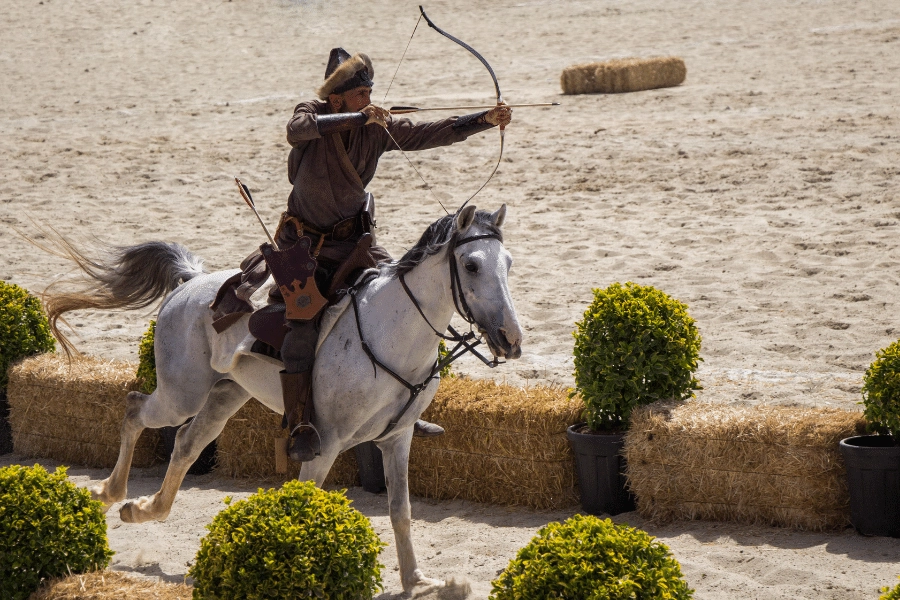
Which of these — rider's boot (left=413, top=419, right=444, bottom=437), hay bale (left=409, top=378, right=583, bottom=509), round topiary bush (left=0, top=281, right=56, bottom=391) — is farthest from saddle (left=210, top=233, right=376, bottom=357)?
round topiary bush (left=0, top=281, right=56, bottom=391)

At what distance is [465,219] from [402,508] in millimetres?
Answer: 1653

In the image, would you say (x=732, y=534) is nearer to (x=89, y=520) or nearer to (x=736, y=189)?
(x=89, y=520)

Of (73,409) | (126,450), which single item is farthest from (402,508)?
(73,409)

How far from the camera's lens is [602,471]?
6.34 meters

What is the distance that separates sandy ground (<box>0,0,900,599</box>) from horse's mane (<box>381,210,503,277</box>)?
72.4 inches

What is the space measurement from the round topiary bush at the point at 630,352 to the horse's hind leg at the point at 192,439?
212cm

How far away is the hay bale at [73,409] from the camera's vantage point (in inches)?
308

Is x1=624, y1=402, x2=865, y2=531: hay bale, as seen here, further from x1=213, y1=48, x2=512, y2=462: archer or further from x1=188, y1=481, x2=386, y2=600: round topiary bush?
x1=188, y1=481, x2=386, y2=600: round topiary bush

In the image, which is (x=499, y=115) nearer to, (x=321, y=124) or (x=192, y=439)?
(x=321, y=124)

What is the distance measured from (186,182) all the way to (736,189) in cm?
783

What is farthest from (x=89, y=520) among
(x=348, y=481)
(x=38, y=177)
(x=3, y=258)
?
(x=38, y=177)

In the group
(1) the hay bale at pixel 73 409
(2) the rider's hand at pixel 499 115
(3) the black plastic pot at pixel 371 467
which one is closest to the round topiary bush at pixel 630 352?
(3) the black plastic pot at pixel 371 467

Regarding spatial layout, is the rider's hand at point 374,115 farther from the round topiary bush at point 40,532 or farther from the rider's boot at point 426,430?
the round topiary bush at point 40,532

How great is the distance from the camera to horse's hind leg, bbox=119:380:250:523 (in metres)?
5.94
